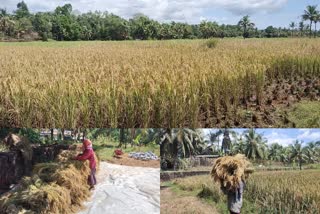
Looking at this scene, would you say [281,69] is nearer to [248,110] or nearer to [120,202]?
[248,110]

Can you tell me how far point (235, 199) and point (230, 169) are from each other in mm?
422

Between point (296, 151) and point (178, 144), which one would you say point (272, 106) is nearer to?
point (296, 151)

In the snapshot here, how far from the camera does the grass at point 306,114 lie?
8.26m

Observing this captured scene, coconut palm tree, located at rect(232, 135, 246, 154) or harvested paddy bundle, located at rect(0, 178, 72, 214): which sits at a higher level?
coconut palm tree, located at rect(232, 135, 246, 154)

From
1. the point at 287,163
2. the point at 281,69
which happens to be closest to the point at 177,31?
the point at 281,69

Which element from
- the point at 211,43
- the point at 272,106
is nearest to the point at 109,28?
the point at 211,43

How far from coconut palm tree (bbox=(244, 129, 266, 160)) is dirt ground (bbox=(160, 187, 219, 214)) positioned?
96 cm

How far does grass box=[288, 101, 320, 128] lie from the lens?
8.26m


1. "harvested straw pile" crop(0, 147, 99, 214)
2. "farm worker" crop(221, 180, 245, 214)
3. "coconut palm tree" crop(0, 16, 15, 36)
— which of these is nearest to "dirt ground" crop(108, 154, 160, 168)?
"harvested straw pile" crop(0, 147, 99, 214)

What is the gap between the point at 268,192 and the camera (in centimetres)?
546

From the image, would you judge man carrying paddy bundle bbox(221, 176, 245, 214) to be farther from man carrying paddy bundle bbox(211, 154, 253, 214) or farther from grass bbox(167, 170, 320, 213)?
grass bbox(167, 170, 320, 213)

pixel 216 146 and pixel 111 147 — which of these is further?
pixel 216 146

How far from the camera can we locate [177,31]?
291 feet

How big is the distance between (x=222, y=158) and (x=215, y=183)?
409 millimetres
